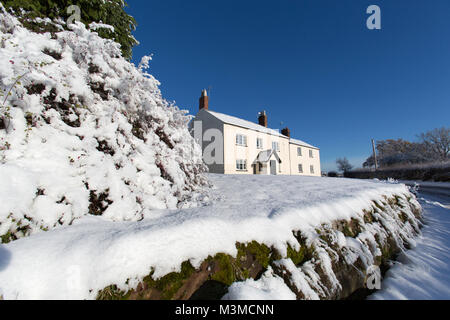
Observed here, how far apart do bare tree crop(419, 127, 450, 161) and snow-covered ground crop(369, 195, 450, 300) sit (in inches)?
1700

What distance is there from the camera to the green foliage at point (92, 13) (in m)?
3.12

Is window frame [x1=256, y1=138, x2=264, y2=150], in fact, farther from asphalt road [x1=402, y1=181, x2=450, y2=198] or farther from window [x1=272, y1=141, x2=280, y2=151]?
asphalt road [x1=402, y1=181, x2=450, y2=198]

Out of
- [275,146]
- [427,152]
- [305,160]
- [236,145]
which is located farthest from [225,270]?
[427,152]

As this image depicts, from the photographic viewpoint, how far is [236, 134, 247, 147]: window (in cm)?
1845

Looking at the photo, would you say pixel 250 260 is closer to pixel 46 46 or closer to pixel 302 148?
pixel 46 46

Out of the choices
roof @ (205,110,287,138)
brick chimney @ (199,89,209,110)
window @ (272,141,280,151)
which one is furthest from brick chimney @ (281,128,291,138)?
brick chimney @ (199,89,209,110)

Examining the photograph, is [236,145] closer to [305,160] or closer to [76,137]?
[305,160]

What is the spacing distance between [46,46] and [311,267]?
4500 mm

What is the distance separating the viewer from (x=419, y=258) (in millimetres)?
3035

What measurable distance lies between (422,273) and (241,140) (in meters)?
16.7

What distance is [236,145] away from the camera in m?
18.1

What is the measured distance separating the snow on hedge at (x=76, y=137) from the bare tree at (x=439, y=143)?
4748cm

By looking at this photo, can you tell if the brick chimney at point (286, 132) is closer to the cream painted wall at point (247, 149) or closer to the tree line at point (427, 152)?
the cream painted wall at point (247, 149)
